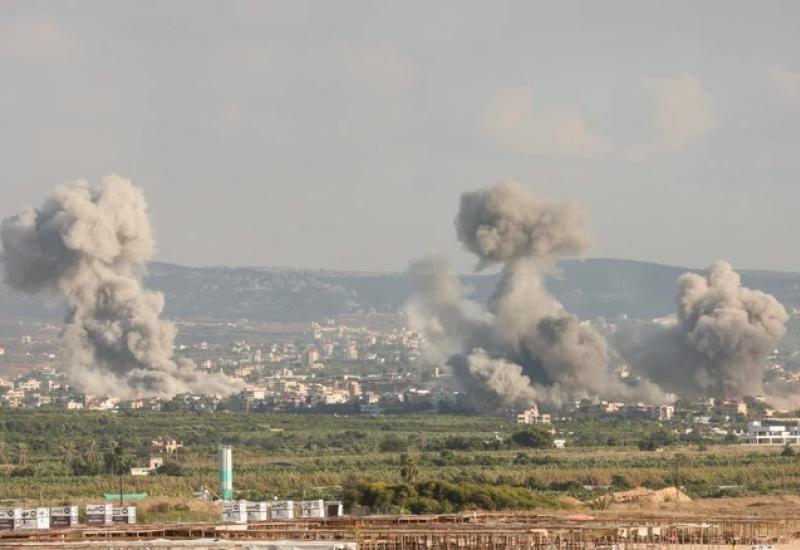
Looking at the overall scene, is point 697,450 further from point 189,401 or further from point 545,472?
point 189,401

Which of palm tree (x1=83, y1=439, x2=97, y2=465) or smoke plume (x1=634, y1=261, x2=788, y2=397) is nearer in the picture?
palm tree (x1=83, y1=439, x2=97, y2=465)

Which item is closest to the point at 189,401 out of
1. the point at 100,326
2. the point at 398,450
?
the point at 100,326

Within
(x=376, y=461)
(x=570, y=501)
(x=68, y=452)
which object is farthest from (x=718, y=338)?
(x=570, y=501)

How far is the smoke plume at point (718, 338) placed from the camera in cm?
10606

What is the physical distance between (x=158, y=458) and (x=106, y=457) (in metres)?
3.80

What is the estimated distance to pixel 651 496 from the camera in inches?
2279

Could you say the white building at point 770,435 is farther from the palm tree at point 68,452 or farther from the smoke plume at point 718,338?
the palm tree at point 68,452

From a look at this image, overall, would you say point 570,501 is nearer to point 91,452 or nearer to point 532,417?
point 91,452

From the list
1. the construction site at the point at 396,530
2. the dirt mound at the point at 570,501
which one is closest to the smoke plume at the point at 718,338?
the dirt mound at the point at 570,501

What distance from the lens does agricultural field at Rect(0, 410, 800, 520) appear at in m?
57.9

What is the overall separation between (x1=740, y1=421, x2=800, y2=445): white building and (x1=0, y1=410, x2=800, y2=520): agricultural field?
287cm

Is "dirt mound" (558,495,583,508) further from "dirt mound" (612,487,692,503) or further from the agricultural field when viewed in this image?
"dirt mound" (612,487,692,503)

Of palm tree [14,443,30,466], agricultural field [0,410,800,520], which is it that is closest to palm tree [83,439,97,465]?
agricultural field [0,410,800,520]

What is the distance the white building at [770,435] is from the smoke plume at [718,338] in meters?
6.28
